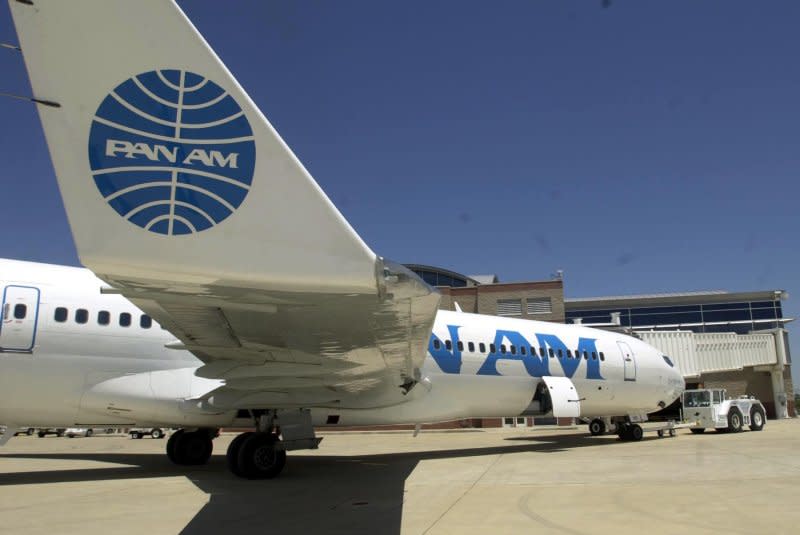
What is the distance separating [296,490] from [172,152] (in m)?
6.77

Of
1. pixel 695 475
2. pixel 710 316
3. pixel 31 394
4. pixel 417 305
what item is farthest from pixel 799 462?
pixel 710 316

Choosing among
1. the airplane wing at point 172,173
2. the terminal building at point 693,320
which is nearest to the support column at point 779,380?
the terminal building at point 693,320

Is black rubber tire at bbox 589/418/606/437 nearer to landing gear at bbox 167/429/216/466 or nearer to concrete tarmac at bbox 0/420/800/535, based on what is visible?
concrete tarmac at bbox 0/420/800/535

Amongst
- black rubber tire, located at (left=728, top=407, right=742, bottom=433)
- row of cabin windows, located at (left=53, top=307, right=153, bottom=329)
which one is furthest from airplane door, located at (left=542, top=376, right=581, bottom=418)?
black rubber tire, located at (left=728, top=407, right=742, bottom=433)

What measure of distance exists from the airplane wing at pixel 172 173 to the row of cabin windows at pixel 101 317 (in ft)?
23.7

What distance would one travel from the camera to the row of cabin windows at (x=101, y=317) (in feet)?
32.9

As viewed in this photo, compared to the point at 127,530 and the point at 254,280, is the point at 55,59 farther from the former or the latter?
the point at 127,530

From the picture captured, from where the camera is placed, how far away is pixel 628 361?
1786 cm

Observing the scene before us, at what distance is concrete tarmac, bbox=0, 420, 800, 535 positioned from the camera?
638 centimetres

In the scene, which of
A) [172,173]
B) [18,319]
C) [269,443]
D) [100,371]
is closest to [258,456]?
[269,443]

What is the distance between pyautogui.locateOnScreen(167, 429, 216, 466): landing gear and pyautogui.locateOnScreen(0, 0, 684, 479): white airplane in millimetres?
2540

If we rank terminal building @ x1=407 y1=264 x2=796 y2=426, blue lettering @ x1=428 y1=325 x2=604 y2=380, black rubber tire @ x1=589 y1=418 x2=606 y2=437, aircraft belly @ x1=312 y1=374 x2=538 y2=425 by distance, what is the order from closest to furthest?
aircraft belly @ x1=312 y1=374 x2=538 y2=425 < blue lettering @ x1=428 y1=325 x2=604 y2=380 < black rubber tire @ x1=589 y1=418 x2=606 y2=437 < terminal building @ x1=407 y1=264 x2=796 y2=426

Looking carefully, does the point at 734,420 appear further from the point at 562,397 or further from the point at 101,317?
the point at 101,317

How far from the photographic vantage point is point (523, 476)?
→ 10.4 meters
